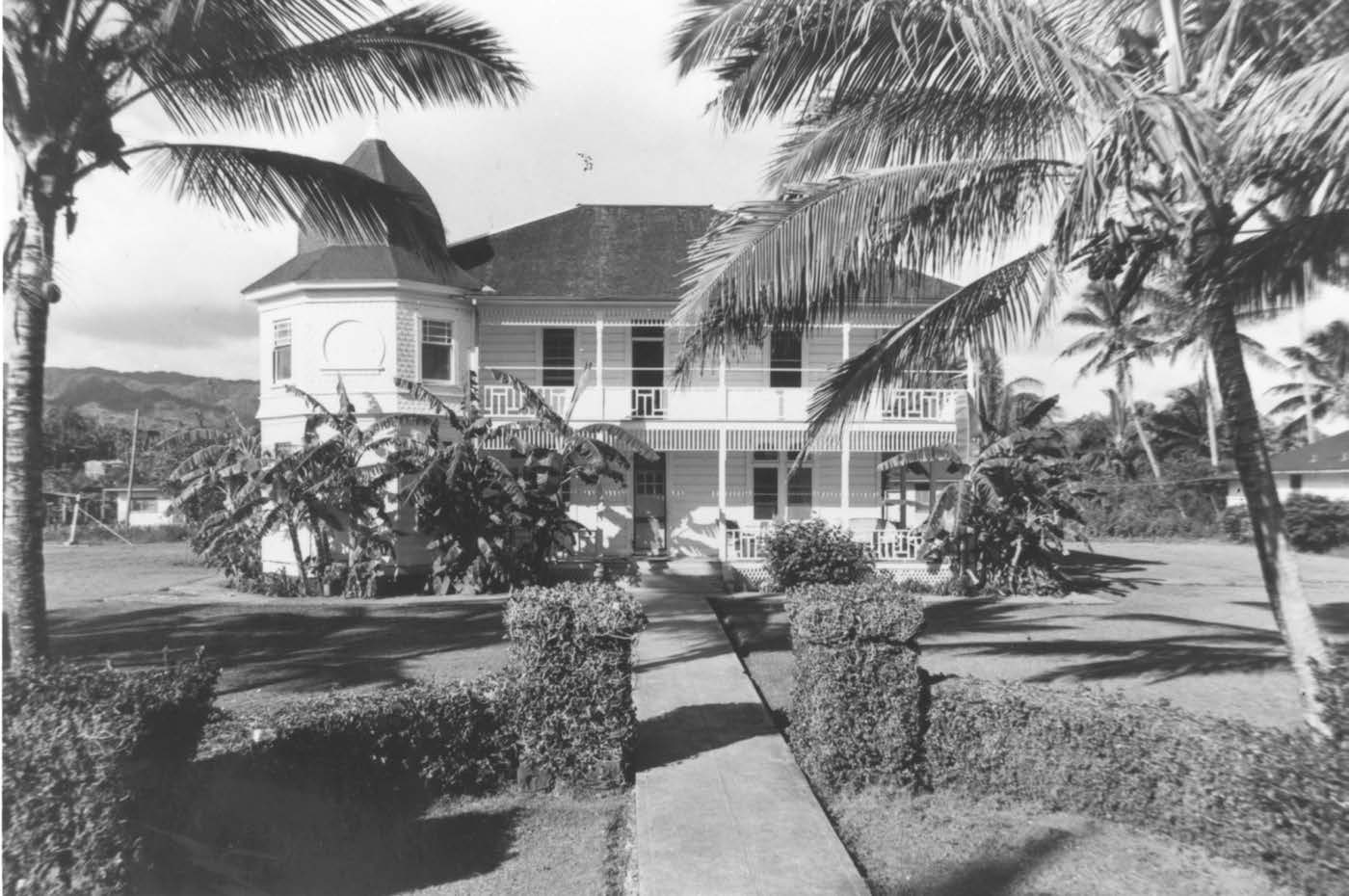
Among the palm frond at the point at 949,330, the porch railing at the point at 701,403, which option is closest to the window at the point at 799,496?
the porch railing at the point at 701,403

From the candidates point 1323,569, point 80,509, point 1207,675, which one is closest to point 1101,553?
point 1323,569

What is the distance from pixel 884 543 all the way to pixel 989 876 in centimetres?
1493

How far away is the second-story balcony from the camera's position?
19.5m

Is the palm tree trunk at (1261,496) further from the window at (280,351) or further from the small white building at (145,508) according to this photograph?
the small white building at (145,508)

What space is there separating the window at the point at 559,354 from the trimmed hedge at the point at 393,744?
1494 cm

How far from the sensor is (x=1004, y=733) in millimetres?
6293

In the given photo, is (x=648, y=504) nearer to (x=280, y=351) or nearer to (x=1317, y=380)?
(x=280, y=351)

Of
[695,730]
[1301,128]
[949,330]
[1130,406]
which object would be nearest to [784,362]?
[949,330]

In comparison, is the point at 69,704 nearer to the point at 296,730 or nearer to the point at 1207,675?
the point at 296,730

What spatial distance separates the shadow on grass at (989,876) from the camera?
499 centimetres

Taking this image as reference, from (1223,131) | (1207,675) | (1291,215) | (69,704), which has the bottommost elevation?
(1207,675)

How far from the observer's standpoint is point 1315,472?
19656 mm

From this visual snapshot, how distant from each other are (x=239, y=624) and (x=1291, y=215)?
14388 mm

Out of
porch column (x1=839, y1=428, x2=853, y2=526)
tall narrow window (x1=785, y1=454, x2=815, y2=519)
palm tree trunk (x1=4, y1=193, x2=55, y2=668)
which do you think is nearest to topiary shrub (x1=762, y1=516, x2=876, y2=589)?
porch column (x1=839, y1=428, x2=853, y2=526)
